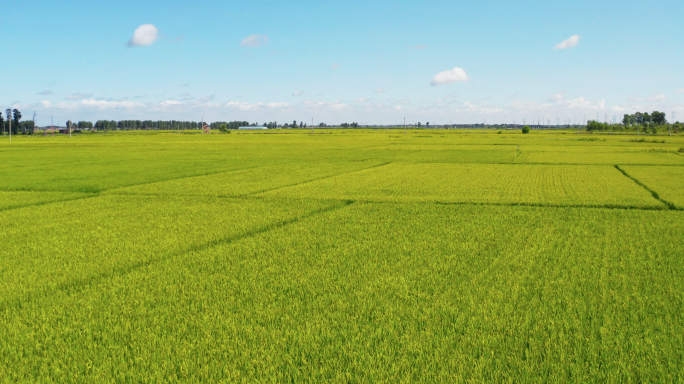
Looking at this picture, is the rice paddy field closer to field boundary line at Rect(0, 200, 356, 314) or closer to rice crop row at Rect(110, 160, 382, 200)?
field boundary line at Rect(0, 200, 356, 314)

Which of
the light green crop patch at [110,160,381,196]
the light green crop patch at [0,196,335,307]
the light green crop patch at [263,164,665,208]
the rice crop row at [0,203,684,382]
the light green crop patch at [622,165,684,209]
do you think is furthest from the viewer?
the light green crop patch at [110,160,381,196]

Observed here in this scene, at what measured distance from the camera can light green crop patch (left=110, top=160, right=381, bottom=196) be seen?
62.8 feet

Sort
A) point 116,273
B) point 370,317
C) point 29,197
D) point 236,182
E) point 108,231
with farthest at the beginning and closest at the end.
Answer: point 236,182 → point 29,197 → point 108,231 → point 116,273 → point 370,317

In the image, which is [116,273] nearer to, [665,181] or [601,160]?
[665,181]

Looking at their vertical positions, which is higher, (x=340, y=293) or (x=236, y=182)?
(x=236, y=182)

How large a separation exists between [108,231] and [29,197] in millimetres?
8666

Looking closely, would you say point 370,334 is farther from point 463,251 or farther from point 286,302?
point 463,251

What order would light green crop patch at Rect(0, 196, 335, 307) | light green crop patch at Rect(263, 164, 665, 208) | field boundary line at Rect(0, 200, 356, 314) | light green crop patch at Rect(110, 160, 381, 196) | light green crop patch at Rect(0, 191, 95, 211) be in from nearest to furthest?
1. field boundary line at Rect(0, 200, 356, 314)
2. light green crop patch at Rect(0, 196, 335, 307)
3. light green crop patch at Rect(0, 191, 95, 211)
4. light green crop patch at Rect(263, 164, 665, 208)
5. light green crop patch at Rect(110, 160, 381, 196)

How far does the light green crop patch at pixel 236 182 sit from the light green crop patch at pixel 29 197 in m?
1.57

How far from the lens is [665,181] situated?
77.7 feet

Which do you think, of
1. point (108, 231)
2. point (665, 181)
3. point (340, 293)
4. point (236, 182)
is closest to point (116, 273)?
point (340, 293)

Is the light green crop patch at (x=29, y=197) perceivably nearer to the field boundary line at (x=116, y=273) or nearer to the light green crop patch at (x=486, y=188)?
the light green crop patch at (x=486, y=188)

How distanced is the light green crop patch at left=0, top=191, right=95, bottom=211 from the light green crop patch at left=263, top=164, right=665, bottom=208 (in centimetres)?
694

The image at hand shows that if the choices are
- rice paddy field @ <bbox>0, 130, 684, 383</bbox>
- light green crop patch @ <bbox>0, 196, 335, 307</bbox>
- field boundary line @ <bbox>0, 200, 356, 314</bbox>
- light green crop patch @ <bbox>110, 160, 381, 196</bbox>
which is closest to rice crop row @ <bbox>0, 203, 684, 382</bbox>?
rice paddy field @ <bbox>0, 130, 684, 383</bbox>
